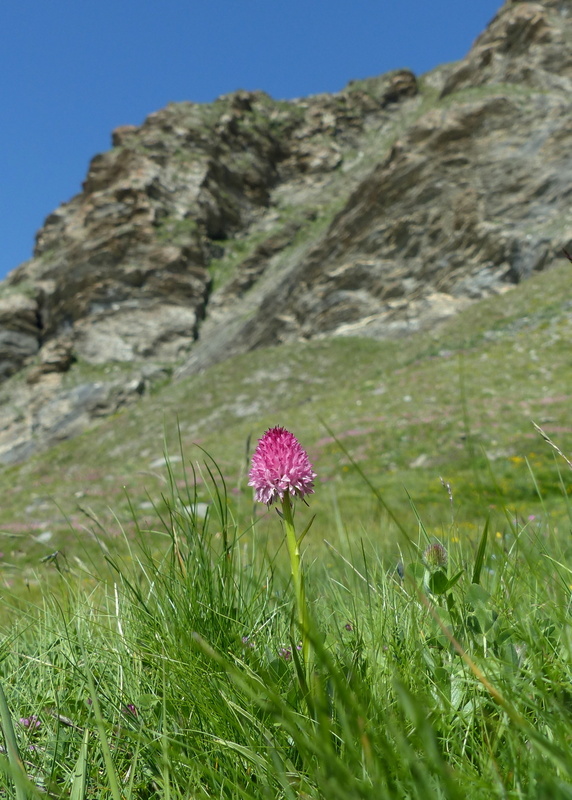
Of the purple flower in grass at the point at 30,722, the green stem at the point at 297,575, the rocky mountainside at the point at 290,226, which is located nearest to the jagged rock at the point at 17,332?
the rocky mountainside at the point at 290,226

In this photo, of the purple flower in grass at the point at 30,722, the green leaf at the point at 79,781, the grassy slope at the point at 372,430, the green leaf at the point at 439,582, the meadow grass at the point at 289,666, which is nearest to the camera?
the meadow grass at the point at 289,666

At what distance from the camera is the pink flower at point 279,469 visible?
123cm

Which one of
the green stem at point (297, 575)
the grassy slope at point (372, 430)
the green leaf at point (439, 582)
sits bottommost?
the grassy slope at point (372, 430)

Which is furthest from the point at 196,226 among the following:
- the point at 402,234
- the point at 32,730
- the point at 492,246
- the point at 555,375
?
the point at 32,730

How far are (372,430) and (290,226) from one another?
48761 millimetres

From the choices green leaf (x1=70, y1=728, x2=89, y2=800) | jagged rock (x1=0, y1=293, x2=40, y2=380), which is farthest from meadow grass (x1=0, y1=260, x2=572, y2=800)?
jagged rock (x1=0, y1=293, x2=40, y2=380)

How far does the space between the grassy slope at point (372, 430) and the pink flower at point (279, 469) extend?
0.17 meters

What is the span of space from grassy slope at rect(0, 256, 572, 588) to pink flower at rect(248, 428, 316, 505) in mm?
172

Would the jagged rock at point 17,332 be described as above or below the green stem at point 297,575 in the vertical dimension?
above

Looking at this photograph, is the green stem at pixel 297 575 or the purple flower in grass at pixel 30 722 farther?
the purple flower in grass at pixel 30 722

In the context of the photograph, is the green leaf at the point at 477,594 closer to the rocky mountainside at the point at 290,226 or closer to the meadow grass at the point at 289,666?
the meadow grass at the point at 289,666

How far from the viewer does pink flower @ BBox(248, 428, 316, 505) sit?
1233mm

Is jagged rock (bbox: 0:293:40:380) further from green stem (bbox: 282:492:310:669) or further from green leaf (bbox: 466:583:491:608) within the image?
green leaf (bbox: 466:583:491:608)

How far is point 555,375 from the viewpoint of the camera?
15.2 metres
